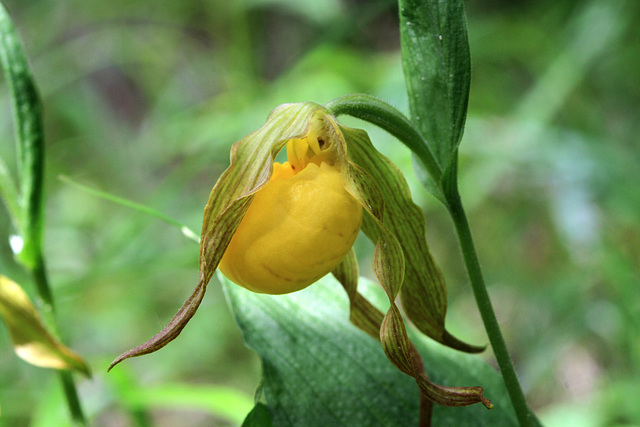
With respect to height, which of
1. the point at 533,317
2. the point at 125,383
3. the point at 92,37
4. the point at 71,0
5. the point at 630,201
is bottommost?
the point at 533,317

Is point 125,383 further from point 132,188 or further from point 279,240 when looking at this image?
point 132,188

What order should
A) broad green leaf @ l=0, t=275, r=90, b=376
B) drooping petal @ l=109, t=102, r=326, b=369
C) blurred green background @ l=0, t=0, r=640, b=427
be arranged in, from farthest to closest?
1. blurred green background @ l=0, t=0, r=640, b=427
2. broad green leaf @ l=0, t=275, r=90, b=376
3. drooping petal @ l=109, t=102, r=326, b=369

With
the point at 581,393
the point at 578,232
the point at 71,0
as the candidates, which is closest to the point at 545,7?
the point at 578,232

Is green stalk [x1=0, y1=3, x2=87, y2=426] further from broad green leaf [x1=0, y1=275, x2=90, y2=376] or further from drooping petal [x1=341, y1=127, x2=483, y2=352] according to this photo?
drooping petal [x1=341, y1=127, x2=483, y2=352]

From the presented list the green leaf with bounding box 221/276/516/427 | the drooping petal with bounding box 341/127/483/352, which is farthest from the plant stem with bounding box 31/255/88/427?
the drooping petal with bounding box 341/127/483/352

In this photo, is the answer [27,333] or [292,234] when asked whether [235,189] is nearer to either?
[292,234]

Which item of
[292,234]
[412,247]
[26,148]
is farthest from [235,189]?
[26,148]

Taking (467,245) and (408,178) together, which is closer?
(467,245)
